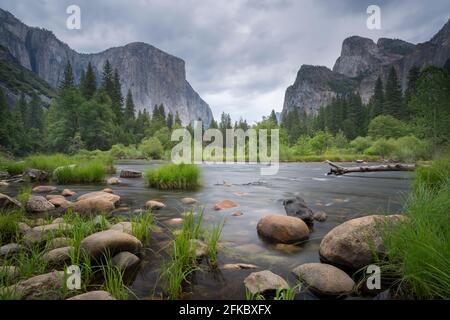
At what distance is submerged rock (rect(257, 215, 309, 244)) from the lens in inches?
164

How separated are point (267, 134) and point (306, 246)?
139 feet

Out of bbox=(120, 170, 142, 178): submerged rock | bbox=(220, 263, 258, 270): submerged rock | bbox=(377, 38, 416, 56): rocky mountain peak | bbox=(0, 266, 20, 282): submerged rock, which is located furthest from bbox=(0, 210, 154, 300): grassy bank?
bbox=(377, 38, 416, 56): rocky mountain peak

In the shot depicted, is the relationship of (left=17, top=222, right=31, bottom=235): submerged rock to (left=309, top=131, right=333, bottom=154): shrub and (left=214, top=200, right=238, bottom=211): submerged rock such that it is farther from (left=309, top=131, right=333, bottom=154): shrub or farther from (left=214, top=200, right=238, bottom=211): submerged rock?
(left=309, top=131, right=333, bottom=154): shrub

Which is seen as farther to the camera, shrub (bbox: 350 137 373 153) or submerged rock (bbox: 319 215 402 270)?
shrub (bbox: 350 137 373 153)

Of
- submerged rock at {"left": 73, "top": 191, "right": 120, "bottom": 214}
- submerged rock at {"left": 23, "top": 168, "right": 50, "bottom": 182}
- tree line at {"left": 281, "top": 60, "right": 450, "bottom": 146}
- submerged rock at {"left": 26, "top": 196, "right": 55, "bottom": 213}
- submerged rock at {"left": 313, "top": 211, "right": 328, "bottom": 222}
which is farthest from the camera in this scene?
tree line at {"left": 281, "top": 60, "right": 450, "bottom": 146}

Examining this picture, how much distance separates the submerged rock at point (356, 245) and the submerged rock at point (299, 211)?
1699 mm

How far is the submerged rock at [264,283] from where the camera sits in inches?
100

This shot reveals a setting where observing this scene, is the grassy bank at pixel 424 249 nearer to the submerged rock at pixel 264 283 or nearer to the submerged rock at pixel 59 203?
the submerged rock at pixel 264 283

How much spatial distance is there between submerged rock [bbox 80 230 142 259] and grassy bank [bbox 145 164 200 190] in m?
6.47

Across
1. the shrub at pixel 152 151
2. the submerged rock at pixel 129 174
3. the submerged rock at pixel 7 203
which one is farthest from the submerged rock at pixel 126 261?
the shrub at pixel 152 151

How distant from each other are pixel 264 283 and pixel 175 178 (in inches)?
304

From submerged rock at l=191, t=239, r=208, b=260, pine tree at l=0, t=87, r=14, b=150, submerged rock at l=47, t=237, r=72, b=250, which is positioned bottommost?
submerged rock at l=191, t=239, r=208, b=260

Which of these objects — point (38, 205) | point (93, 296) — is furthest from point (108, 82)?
point (93, 296)

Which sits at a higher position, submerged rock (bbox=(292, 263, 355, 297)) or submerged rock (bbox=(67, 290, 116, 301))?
submerged rock (bbox=(67, 290, 116, 301))
